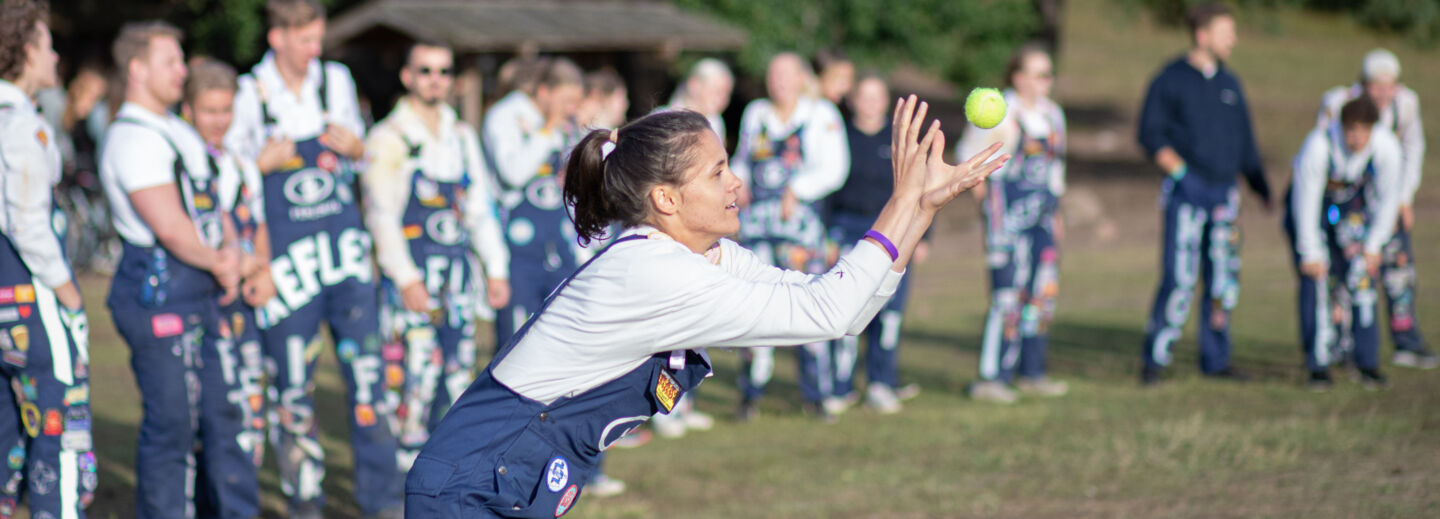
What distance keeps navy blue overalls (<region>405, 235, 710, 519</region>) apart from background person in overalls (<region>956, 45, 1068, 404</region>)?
17.1ft

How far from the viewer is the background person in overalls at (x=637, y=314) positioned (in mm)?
2781

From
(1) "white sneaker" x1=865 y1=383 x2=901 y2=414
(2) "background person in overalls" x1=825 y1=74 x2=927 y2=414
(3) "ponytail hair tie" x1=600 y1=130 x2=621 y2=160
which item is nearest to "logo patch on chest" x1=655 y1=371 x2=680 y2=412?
(3) "ponytail hair tie" x1=600 y1=130 x2=621 y2=160

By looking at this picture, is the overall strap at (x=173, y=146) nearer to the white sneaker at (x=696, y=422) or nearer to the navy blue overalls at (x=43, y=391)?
the navy blue overalls at (x=43, y=391)

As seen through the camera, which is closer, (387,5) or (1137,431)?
(1137,431)

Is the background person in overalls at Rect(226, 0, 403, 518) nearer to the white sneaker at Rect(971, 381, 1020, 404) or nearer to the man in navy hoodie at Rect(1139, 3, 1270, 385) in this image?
the white sneaker at Rect(971, 381, 1020, 404)

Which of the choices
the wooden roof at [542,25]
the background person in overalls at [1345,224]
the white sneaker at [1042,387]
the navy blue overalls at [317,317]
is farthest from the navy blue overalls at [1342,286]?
the wooden roof at [542,25]

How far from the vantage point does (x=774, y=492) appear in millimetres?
6012

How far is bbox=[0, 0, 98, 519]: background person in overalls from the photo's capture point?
412 cm

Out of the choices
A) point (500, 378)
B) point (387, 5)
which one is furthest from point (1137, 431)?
point (387, 5)

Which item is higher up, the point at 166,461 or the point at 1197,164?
the point at 1197,164

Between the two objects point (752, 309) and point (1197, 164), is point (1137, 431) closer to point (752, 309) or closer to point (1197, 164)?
point (1197, 164)

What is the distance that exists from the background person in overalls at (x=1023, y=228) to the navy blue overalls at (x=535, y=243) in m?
2.93

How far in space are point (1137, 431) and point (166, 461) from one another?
490 cm

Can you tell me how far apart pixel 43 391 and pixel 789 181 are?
175 inches
